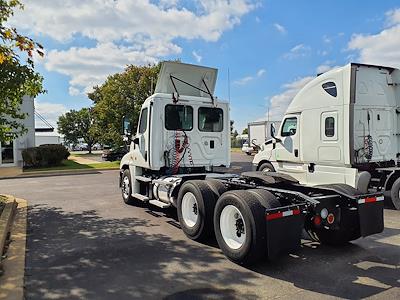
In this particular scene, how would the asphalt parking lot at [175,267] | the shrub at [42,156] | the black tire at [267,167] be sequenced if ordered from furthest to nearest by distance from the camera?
the shrub at [42,156] → the black tire at [267,167] → the asphalt parking lot at [175,267]

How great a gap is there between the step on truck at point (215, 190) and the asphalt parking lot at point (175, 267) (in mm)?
335

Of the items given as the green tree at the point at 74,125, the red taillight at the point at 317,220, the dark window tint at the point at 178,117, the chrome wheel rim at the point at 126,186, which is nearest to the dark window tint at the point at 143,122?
the dark window tint at the point at 178,117

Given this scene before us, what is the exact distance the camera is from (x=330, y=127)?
9.71m

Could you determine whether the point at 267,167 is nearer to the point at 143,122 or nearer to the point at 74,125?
the point at 143,122

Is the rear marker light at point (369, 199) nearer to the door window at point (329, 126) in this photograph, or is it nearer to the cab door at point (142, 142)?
the door window at point (329, 126)

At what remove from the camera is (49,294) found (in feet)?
13.9

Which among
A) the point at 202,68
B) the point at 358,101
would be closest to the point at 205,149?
the point at 202,68

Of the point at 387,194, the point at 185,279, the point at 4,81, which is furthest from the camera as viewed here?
the point at 387,194

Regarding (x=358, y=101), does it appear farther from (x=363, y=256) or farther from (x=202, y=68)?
(x=363, y=256)

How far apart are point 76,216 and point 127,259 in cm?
368

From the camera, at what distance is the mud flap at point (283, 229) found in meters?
4.64

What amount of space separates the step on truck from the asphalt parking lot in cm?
33

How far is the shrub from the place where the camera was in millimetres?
23438

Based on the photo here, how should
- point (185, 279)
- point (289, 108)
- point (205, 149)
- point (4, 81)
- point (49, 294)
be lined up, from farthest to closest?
point (289, 108), point (205, 149), point (4, 81), point (185, 279), point (49, 294)
